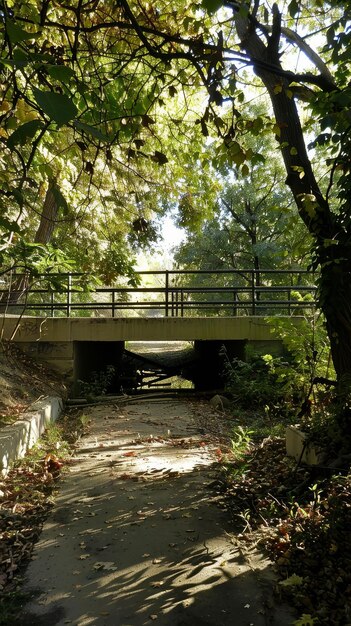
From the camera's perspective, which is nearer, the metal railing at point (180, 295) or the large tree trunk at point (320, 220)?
the large tree trunk at point (320, 220)

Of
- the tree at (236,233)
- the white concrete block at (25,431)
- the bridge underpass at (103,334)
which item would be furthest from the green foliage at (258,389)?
the tree at (236,233)

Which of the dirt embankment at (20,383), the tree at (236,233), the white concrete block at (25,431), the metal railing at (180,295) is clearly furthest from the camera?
the tree at (236,233)

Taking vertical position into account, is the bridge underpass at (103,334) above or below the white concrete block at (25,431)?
above

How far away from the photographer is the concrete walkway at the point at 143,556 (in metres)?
3.05

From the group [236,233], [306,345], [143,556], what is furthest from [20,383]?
[236,233]

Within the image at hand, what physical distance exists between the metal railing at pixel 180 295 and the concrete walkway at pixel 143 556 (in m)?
2.57

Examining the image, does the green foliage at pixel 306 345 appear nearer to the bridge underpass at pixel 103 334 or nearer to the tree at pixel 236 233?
the bridge underpass at pixel 103 334

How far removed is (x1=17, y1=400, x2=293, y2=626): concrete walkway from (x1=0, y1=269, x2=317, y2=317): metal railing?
101 inches

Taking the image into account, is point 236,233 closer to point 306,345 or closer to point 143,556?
point 306,345

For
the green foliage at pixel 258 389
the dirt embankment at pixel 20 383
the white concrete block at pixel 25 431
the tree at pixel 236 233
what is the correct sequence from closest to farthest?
the white concrete block at pixel 25 431 < the dirt embankment at pixel 20 383 < the green foliage at pixel 258 389 < the tree at pixel 236 233

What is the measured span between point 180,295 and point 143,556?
13.4 metres

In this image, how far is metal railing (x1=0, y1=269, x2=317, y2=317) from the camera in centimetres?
1186

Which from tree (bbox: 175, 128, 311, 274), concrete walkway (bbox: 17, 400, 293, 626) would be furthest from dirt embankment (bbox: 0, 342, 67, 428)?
tree (bbox: 175, 128, 311, 274)

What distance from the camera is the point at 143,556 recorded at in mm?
3801
